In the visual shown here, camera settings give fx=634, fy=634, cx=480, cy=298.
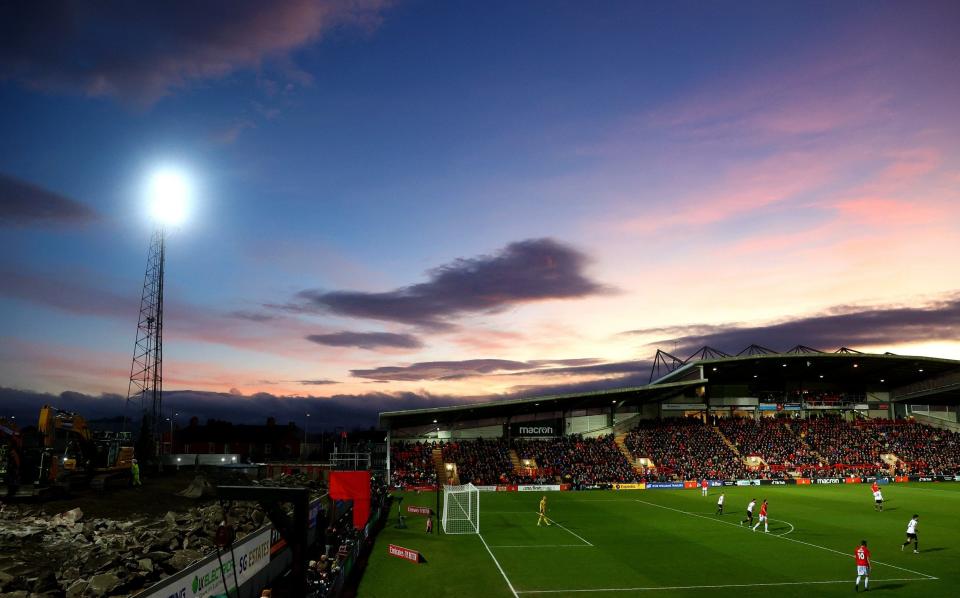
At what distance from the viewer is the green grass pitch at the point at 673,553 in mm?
24969

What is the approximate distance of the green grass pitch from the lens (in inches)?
983

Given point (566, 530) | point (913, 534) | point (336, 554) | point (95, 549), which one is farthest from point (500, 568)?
point (913, 534)

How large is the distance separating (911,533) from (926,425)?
7204 centimetres

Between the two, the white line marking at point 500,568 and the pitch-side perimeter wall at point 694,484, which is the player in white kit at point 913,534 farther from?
the pitch-side perimeter wall at point 694,484

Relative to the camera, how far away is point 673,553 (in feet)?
104

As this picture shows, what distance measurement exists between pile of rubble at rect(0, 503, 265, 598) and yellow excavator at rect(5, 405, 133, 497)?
4.84m

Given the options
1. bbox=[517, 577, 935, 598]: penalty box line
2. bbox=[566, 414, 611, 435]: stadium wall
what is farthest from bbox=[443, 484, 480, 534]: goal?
bbox=[566, 414, 611, 435]: stadium wall

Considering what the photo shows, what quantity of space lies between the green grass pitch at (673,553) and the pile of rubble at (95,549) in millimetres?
7524

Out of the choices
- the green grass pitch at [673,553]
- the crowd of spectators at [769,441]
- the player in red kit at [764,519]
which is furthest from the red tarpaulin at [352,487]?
the crowd of spectators at [769,441]

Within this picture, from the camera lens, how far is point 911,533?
101 ft

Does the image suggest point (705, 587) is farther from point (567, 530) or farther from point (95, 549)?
point (95, 549)

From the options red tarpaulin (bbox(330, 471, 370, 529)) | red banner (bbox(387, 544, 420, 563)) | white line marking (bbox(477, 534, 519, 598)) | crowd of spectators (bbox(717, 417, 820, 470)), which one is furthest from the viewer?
crowd of spectators (bbox(717, 417, 820, 470))

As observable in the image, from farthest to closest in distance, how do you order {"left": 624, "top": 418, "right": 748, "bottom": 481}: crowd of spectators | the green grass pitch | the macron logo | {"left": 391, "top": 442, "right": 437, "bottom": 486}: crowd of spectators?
the macron logo, {"left": 624, "top": 418, "right": 748, "bottom": 481}: crowd of spectators, {"left": 391, "top": 442, "right": 437, "bottom": 486}: crowd of spectators, the green grass pitch

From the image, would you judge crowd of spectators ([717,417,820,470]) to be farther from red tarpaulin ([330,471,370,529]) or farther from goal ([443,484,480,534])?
red tarpaulin ([330,471,370,529])
